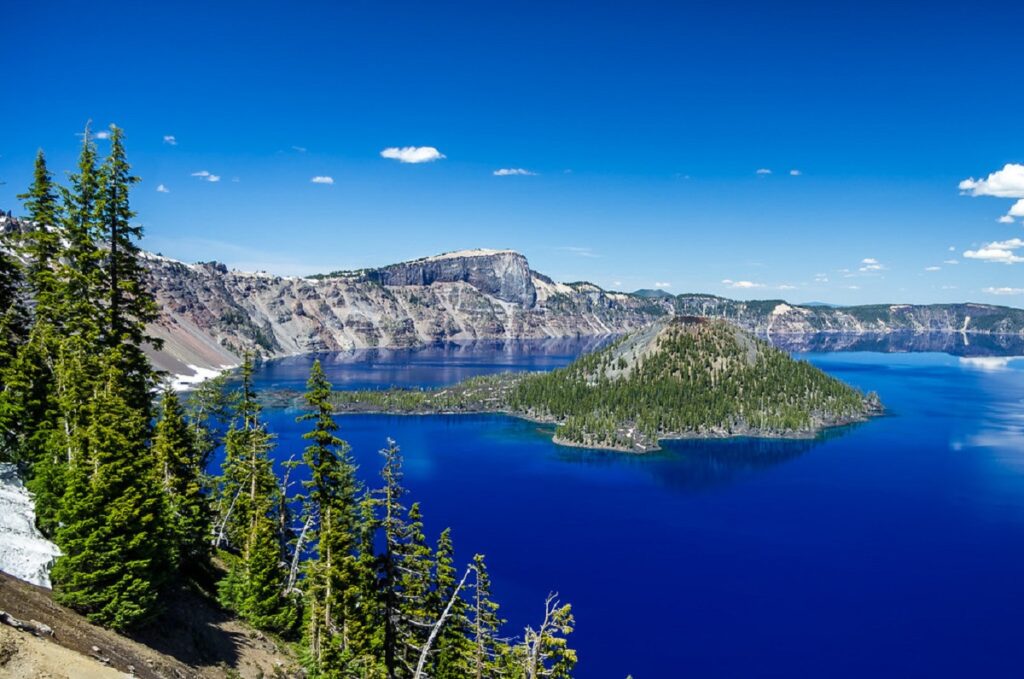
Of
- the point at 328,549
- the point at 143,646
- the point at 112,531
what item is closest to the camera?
the point at 143,646

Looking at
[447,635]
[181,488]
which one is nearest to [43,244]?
[181,488]

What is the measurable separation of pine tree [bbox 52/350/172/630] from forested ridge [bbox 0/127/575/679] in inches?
3.1

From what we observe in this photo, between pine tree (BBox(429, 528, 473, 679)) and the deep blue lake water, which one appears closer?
pine tree (BBox(429, 528, 473, 679))

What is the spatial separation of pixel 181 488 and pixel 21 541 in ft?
49.9

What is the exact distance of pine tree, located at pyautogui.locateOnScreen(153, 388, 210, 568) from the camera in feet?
143

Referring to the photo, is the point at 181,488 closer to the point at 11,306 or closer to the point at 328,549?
the point at 328,549

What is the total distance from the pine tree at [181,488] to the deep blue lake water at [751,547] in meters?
37.8

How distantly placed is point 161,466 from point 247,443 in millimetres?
5768

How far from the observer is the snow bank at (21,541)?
29.7 metres

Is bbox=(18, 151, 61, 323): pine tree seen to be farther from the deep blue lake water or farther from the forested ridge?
the deep blue lake water

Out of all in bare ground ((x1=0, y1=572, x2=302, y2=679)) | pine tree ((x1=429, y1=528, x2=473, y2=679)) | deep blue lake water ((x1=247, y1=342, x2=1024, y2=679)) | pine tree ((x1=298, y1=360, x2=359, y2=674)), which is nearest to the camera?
bare ground ((x1=0, y1=572, x2=302, y2=679))

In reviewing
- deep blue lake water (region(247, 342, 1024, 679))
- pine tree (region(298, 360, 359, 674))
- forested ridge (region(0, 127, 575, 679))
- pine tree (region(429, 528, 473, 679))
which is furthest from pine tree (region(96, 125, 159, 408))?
deep blue lake water (region(247, 342, 1024, 679))

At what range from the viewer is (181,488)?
4622 cm

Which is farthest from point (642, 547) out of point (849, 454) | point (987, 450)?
point (987, 450)
